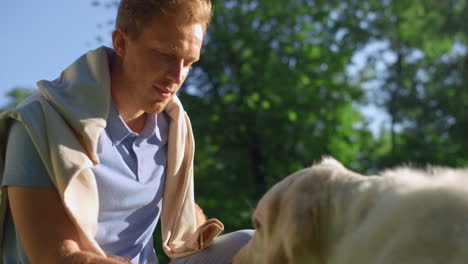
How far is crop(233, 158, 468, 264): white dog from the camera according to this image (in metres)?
1.72

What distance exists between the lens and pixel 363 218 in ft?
6.44

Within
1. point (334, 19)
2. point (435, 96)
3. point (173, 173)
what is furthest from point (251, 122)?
point (173, 173)

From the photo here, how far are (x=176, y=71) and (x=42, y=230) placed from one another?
1117mm

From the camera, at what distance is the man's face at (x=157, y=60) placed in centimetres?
291

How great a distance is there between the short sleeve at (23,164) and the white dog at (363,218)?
3.42 ft

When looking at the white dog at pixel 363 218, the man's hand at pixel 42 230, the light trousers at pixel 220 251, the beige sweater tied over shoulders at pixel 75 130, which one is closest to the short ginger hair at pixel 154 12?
the beige sweater tied over shoulders at pixel 75 130


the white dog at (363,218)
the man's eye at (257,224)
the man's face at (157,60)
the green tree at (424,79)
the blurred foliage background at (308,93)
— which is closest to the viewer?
the white dog at (363,218)

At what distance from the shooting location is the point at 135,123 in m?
3.17

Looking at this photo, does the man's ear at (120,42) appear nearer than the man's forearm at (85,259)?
No

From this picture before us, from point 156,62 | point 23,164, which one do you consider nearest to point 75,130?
point 23,164

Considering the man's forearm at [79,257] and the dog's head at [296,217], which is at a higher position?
the dog's head at [296,217]

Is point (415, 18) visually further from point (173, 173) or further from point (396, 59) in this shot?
point (173, 173)

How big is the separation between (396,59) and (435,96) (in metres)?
2.87

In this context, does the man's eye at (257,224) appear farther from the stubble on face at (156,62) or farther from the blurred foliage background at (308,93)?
the blurred foliage background at (308,93)
